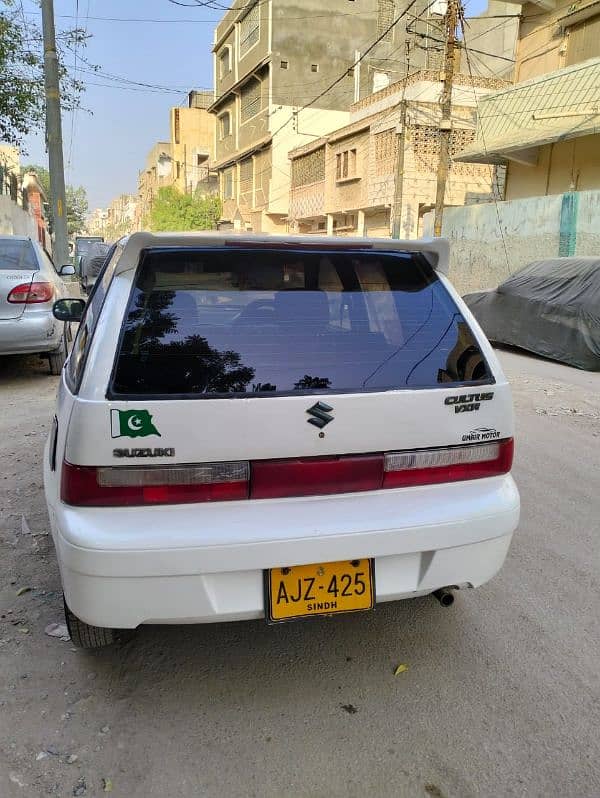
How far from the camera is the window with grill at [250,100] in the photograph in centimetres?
3864

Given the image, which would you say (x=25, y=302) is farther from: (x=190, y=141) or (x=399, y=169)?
(x=190, y=141)

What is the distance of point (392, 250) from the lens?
2.65 meters

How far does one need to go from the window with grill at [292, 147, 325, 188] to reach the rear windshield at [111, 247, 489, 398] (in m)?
30.5

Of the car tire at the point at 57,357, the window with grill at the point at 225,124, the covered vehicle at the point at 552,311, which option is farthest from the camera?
the window with grill at the point at 225,124

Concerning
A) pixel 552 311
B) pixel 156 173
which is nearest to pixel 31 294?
pixel 552 311

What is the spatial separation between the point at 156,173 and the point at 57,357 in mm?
72435

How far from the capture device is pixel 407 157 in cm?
2427

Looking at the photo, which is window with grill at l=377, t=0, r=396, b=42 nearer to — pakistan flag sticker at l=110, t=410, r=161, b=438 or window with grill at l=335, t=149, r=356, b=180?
window with grill at l=335, t=149, r=356, b=180

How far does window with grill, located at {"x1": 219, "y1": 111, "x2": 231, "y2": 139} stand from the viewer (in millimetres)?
44375

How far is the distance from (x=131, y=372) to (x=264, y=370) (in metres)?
0.45

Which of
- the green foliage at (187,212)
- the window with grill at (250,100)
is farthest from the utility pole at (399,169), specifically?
the green foliage at (187,212)

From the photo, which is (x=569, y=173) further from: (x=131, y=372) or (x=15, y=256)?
(x=131, y=372)

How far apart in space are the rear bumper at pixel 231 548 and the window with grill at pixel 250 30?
4114 centimetres

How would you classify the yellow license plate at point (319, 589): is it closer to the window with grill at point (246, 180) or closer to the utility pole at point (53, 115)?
the utility pole at point (53, 115)
